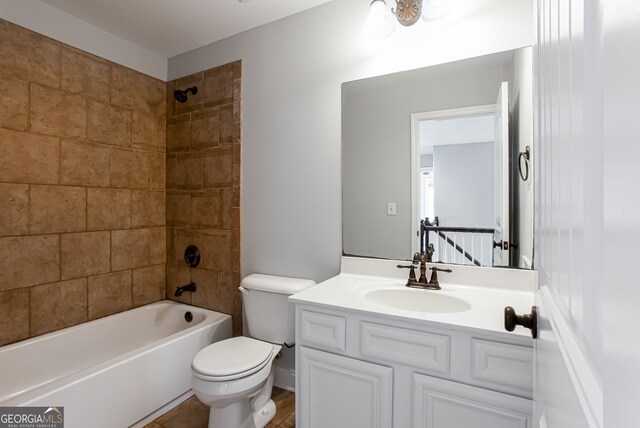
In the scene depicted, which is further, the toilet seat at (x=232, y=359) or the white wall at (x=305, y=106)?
the white wall at (x=305, y=106)

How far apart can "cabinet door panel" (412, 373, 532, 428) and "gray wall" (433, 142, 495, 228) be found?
752 mm

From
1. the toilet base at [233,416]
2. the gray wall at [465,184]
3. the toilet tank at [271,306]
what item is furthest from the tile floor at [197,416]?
the gray wall at [465,184]

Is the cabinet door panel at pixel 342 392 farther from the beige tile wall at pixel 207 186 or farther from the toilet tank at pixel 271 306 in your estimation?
the beige tile wall at pixel 207 186

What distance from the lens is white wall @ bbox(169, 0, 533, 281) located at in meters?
1.65

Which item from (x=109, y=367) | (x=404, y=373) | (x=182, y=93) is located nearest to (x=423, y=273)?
(x=404, y=373)

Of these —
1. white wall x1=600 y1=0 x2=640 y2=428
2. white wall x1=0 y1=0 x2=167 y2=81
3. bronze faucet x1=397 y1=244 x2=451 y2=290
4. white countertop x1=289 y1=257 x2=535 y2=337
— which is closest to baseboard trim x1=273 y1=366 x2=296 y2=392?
white countertop x1=289 y1=257 x2=535 y2=337

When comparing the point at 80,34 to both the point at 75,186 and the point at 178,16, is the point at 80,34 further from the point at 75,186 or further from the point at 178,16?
the point at 75,186

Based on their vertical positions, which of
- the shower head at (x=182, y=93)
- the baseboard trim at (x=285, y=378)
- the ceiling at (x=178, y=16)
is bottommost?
the baseboard trim at (x=285, y=378)

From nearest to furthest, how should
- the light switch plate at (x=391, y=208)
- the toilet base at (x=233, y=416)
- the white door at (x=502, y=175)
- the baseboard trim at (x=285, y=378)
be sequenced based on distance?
1. the white door at (x=502, y=175)
2. the toilet base at (x=233, y=416)
3. the light switch plate at (x=391, y=208)
4. the baseboard trim at (x=285, y=378)

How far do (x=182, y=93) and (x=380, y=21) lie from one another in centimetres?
163

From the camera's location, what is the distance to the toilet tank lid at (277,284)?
6.11ft

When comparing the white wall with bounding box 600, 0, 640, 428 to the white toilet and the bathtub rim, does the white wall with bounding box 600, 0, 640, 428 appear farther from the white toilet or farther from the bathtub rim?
the bathtub rim

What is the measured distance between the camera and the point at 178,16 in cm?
206

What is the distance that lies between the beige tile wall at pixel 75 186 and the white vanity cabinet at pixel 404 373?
139 centimetres
